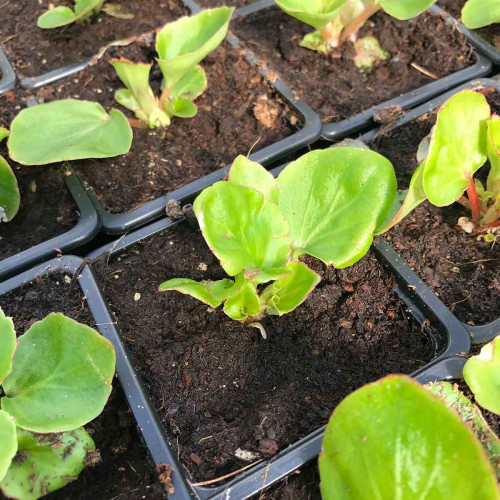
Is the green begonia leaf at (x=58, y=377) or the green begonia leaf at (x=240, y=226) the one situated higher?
the green begonia leaf at (x=240, y=226)

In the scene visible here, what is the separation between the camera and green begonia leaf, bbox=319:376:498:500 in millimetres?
540

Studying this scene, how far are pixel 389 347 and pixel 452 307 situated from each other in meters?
0.14

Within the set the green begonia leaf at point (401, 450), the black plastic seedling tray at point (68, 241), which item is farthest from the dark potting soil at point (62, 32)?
the green begonia leaf at point (401, 450)

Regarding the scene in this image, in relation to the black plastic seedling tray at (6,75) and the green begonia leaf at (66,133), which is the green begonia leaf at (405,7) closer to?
the green begonia leaf at (66,133)

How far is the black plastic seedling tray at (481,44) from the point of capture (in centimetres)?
124

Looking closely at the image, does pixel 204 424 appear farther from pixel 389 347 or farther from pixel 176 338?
pixel 389 347

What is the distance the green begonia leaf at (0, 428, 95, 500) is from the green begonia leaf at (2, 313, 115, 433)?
48 millimetres

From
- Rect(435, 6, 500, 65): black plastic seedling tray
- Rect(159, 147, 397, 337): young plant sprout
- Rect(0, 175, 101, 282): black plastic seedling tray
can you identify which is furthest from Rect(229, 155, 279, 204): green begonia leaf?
Rect(435, 6, 500, 65): black plastic seedling tray

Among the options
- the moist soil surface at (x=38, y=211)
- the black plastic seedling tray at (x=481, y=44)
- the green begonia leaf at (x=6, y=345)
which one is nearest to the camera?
the green begonia leaf at (x=6, y=345)

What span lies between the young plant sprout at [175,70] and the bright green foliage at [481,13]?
53 centimetres

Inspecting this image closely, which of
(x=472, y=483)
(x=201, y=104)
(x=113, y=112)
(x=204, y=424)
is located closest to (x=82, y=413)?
(x=204, y=424)

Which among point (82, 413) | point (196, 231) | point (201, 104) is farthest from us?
point (201, 104)

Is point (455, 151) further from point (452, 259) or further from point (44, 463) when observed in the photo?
point (44, 463)

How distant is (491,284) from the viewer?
0.90 meters
